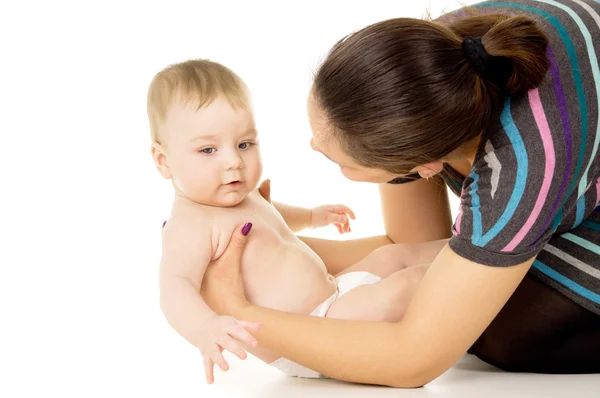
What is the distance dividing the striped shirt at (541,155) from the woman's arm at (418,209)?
0.71 m

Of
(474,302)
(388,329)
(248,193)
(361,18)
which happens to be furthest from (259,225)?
(361,18)

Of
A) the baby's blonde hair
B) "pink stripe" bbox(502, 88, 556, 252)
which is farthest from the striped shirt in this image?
the baby's blonde hair

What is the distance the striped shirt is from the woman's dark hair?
0.04 metres

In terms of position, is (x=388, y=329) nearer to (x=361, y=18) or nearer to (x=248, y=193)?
(x=248, y=193)

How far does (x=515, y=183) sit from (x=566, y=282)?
0.38 metres

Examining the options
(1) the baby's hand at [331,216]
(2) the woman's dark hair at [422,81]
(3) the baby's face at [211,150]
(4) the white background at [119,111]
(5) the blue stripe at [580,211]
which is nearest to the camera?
(2) the woman's dark hair at [422,81]

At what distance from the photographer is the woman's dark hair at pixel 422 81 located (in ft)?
4.86

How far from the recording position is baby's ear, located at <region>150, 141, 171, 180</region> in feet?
6.25

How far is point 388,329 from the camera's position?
1.66 m

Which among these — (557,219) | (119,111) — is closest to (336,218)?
(557,219)

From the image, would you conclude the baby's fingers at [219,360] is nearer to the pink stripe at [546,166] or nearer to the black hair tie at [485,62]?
the pink stripe at [546,166]

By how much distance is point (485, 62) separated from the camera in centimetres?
150

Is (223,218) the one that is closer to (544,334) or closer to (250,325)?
(250,325)

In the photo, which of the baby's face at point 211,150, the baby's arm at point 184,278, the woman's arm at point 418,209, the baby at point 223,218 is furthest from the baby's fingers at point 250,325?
the woman's arm at point 418,209
